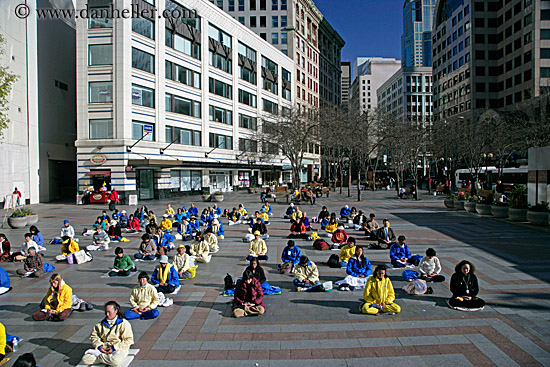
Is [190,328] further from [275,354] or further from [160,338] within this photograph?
[275,354]

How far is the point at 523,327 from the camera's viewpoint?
7.27m

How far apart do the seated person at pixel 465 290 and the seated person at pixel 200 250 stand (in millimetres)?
7796

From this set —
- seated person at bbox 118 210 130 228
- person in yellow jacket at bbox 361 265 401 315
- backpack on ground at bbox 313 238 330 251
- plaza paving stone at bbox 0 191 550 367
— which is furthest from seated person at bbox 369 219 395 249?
seated person at bbox 118 210 130 228

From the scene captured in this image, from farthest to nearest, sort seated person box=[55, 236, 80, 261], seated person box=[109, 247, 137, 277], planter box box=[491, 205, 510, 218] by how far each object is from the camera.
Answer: planter box box=[491, 205, 510, 218]
seated person box=[55, 236, 80, 261]
seated person box=[109, 247, 137, 277]

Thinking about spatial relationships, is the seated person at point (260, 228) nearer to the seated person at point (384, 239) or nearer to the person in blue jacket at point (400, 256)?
the seated person at point (384, 239)

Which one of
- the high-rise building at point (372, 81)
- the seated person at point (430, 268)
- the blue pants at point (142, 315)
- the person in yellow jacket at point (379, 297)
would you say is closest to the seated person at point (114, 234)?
the blue pants at point (142, 315)

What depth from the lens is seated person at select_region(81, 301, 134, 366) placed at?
20.0ft

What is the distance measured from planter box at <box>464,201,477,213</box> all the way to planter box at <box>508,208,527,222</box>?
444 cm

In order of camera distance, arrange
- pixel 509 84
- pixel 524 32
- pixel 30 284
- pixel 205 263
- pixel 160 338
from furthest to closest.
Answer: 1. pixel 509 84
2. pixel 524 32
3. pixel 205 263
4. pixel 30 284
5. pixel 160 338

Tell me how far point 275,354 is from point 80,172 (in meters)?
33.3

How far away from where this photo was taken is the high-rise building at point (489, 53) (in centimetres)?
5775

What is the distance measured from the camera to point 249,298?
8.31 metres

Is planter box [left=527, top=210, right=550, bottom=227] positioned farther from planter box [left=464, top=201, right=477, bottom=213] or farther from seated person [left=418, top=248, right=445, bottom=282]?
seated person [left=418, top=248, right=445, bottom=282]

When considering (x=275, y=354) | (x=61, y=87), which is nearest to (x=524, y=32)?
(x=61, y=87)
